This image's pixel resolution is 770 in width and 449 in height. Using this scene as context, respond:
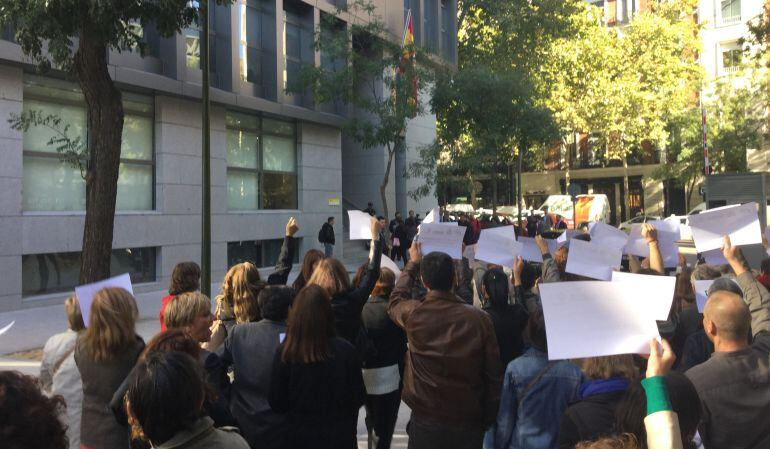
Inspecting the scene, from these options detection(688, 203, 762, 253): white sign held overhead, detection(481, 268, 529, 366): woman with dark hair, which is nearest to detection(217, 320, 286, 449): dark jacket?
detection(481, 268, 529, 366): woman with dark hair

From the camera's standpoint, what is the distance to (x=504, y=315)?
4.42 m

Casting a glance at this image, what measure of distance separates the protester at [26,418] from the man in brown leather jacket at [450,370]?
2224mm

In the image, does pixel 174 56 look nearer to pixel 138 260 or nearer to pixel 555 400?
pixel 138 260

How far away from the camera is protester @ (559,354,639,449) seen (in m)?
2.40

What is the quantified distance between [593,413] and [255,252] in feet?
58.2

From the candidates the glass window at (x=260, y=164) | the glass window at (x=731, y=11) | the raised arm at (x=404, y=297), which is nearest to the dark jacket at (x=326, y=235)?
the glass window at (x=260, y=164)

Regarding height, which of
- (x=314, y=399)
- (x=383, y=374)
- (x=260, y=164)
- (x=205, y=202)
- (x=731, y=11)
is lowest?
(x=383, y=374)

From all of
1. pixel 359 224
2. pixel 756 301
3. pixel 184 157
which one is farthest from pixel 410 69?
pixel 756 301

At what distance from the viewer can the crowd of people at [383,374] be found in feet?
7.34

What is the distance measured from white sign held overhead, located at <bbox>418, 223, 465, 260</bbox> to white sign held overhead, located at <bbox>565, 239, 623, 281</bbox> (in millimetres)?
1570

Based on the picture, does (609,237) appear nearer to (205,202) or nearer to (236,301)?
(236,301)

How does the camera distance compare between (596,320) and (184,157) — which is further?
(184,157)

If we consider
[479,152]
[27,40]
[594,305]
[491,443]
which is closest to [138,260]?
[27,40]

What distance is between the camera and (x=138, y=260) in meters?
15.7
